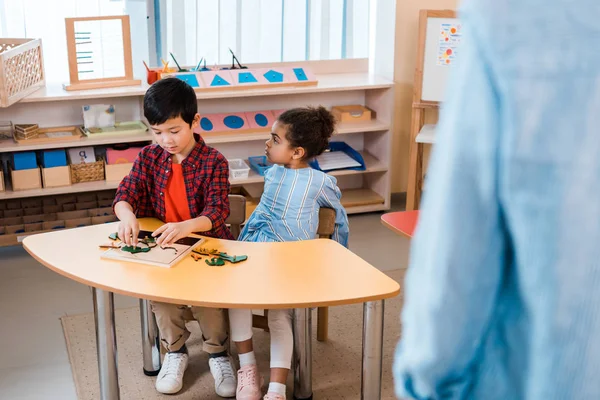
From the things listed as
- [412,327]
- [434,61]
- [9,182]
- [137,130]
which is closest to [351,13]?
[434,61]

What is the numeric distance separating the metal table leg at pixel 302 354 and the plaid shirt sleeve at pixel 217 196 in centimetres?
38

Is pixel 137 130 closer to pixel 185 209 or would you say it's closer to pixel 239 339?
pixel 185 209

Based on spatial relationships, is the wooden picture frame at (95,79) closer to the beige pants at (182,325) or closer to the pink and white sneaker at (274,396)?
the beige pants at (182,325)

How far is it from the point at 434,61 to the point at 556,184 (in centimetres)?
340

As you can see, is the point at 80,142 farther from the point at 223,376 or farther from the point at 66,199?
the point at 223,376

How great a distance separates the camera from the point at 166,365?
8.25 feet

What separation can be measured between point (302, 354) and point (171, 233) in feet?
1.95

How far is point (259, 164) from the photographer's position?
4.06 metres

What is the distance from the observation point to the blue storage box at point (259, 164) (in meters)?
3.97

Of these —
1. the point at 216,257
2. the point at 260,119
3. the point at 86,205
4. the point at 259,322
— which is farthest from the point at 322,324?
the point at 86,205

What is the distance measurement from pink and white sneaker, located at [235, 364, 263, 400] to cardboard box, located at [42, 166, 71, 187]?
1.74 m

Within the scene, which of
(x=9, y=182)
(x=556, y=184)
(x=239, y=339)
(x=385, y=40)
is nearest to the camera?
(x=556, y=184)

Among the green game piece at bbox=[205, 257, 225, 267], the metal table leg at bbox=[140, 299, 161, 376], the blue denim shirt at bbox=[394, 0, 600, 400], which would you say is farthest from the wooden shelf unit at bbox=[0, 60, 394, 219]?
the blue denim shirt at bbox=[394, 0, 600, 400]

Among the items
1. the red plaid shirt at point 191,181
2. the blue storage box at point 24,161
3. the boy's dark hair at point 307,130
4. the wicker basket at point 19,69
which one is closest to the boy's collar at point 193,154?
the red plaid shirt at point 191,181
